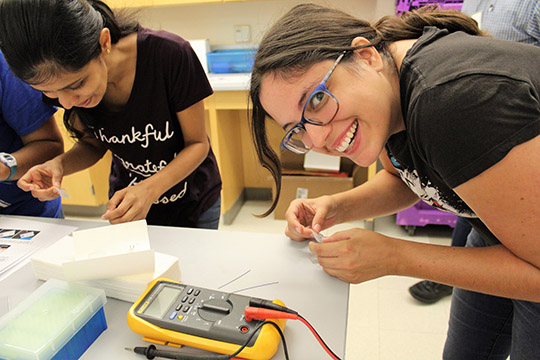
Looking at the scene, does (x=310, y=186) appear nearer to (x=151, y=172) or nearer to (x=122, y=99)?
(x=151, y=172)

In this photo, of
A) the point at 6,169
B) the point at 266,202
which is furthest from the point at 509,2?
the point at 266,202

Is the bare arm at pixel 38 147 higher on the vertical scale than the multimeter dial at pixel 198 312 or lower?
higher

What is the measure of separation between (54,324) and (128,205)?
373 mm

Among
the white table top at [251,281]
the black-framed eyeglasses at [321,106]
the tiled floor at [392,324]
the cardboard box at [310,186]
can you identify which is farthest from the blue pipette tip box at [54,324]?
the cardboard box at [310,186]

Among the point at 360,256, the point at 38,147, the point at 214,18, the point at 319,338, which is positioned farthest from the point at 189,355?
the point at 214,18

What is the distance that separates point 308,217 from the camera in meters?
0.91

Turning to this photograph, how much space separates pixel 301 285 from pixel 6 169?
2.75 ft

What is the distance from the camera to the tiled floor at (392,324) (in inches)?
60.5

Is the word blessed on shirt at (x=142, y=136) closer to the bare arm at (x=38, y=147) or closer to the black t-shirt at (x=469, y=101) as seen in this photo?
the bare arm at (x=38, y=147)

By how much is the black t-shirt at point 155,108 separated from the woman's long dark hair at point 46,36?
185mm

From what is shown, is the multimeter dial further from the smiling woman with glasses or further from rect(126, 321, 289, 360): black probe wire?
the smiling woman with glasses

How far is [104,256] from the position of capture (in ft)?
2.22

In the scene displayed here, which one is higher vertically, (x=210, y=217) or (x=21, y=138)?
(x=21, y=138)

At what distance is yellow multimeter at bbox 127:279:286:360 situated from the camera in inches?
22.1
